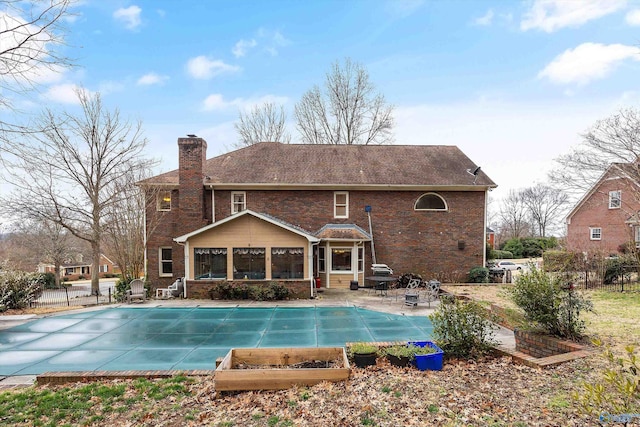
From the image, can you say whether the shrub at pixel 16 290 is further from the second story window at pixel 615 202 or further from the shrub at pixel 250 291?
the second story window at pixel 615 202

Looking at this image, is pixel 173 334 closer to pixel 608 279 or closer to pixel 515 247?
pixel 608 279

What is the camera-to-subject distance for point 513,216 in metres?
54.6

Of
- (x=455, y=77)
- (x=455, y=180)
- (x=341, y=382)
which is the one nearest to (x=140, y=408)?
(x=341, y=382)

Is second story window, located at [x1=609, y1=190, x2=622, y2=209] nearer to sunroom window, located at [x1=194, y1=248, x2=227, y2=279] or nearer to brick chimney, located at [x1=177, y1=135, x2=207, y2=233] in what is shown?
sunroom window, located at [x1=194, y1=248, x2=227, y2=279]

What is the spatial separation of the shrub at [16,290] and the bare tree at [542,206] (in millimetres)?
58495

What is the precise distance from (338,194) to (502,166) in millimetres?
24264

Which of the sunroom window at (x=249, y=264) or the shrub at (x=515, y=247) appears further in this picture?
the shrub at (x=515, y=247)

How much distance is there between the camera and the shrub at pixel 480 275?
17188 mm

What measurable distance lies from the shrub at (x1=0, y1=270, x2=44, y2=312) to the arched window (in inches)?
706

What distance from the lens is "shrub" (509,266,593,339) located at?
21.2ft

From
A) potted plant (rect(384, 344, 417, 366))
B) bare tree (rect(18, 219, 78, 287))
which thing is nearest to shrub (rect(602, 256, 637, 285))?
potted plant (rect(384, 344, 417, 366))

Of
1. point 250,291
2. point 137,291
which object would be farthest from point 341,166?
point 137,291

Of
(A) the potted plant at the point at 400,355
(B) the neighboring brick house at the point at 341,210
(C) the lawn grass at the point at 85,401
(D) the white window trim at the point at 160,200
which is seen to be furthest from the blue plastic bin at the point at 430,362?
(D) the white window trim at the point at 160,200

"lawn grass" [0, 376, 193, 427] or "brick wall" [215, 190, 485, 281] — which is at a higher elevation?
"brick wall" [215, 190, 485, 281]
